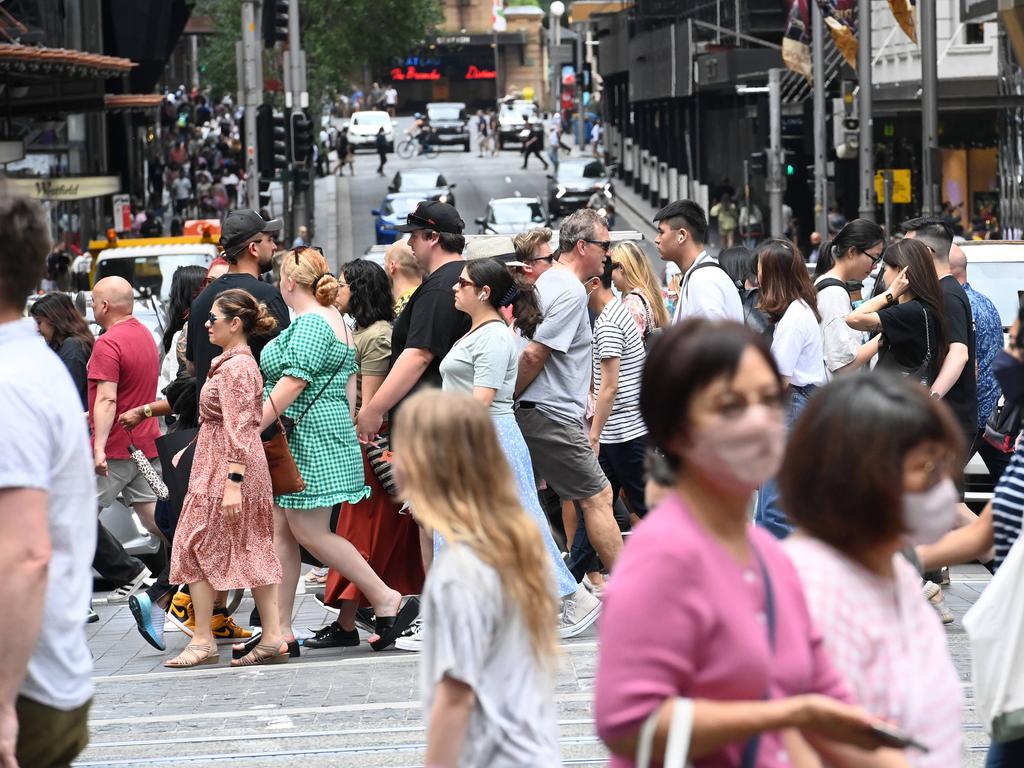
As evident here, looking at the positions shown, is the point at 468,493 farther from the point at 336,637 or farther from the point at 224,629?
the point at 224,629

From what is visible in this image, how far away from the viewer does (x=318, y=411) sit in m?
8.46

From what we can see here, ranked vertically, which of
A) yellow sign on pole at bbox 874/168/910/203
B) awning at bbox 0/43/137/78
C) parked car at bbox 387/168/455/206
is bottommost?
yellow sign on pole at bbox 874/168/910/203

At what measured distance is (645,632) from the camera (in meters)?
2.86

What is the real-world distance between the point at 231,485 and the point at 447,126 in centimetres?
7485

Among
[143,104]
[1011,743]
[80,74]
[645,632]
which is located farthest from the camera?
[143,104]

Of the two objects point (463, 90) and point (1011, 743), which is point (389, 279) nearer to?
point (1011, 743)

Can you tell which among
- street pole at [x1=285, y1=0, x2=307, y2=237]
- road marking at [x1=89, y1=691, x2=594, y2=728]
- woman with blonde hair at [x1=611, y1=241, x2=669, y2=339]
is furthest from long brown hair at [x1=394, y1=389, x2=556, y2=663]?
street pole at [x1=285, y1=0, x2=307, y2=237]

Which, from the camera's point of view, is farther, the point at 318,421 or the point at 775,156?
the point at 775,156

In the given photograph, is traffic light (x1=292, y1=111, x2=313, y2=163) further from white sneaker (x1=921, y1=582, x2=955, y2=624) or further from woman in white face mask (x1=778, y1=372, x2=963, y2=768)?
woman in white face mask (x1=778, y1=372, x2=963, y2=768)

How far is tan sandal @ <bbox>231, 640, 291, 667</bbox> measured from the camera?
27.6 ft

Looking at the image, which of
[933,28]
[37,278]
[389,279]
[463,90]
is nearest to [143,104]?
[933,28]

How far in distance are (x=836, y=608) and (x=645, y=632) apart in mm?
441

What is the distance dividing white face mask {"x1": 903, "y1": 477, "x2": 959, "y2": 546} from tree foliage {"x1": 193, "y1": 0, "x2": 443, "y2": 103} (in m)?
52.5

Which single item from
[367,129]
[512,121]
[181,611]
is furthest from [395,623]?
[512,121]
